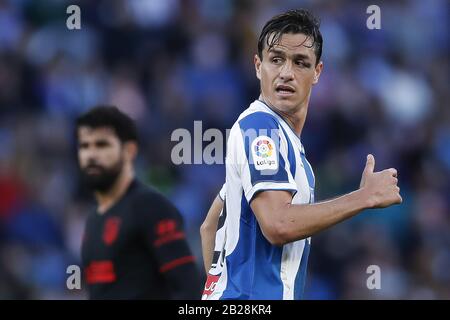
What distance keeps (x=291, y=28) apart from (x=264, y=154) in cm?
74

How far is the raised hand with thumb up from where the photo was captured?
4391 mm

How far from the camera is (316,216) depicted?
4367mm

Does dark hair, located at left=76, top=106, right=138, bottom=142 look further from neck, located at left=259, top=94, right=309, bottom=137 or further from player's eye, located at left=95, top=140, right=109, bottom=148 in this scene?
neck, located at left=259, top=94, right=309, bottom=137

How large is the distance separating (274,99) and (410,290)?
6.21 metres

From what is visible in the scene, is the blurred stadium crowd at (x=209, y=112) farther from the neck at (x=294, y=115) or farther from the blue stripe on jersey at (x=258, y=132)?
the blue stripe on jersey at (x=258, y=132)

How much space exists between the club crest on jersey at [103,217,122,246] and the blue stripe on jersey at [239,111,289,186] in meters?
1.92

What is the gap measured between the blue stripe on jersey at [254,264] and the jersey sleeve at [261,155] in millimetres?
162

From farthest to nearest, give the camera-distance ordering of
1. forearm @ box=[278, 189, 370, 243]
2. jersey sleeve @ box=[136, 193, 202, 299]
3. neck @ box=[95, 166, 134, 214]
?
neck @ box=[95, 166, 134, 214] → jersey sleeve @ box=[136, 193, 202, 299] → forearm @ box=[278, 189, 370, 243]

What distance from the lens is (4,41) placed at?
12.0 metres

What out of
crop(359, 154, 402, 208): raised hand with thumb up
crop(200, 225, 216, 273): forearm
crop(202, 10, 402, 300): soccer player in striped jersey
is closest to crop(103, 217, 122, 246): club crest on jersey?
crop(200, 225, 216, 273): forearm

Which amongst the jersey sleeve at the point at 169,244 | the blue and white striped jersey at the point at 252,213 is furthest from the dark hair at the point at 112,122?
the blue and white striped jersey at the point at 252,213

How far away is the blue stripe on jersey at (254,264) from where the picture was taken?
4.59m
